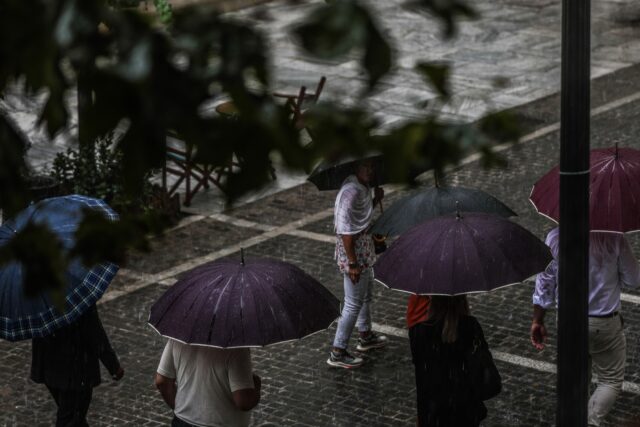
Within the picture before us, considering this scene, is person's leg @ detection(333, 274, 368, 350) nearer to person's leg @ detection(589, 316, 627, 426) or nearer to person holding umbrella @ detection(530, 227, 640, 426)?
person holding umbrella @ detection(530, 227, 640, 426)

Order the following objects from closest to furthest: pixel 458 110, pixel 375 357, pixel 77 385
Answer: pixel 77 385
pixel 375 357
pixel 458 110

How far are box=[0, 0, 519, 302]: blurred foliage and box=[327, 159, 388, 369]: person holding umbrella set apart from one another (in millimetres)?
5721

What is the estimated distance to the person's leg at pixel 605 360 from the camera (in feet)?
27.9

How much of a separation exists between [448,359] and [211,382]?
131cm

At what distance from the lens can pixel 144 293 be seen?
12000mm

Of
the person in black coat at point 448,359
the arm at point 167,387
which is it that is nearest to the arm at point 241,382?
the arm at point 167,387

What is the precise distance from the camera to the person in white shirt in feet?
23.7

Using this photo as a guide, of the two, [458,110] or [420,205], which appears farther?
[458,110]

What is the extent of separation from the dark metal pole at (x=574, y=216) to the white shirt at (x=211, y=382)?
65.5 inches

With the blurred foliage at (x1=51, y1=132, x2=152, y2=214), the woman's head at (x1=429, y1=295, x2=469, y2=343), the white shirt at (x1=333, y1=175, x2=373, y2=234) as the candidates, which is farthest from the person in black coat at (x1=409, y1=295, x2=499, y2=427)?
the blurred foliage at (x1=51, y1=132, x2=152, y2=214)

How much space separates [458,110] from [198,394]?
10.7 meters

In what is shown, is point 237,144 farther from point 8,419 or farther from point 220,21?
point 8,419

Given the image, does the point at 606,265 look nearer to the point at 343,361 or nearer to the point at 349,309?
the point at 349,309

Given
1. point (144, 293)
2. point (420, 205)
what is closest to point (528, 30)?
point (144, 293)
